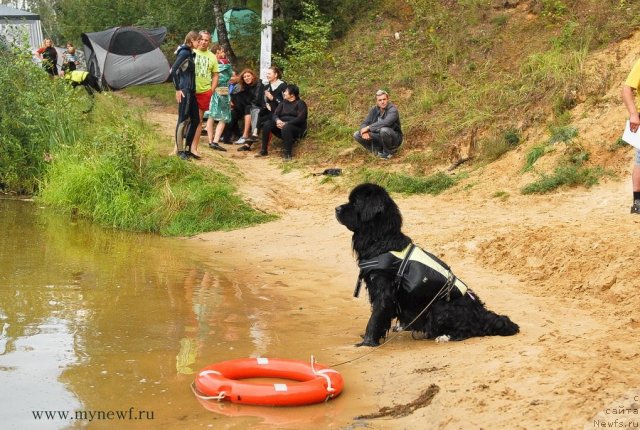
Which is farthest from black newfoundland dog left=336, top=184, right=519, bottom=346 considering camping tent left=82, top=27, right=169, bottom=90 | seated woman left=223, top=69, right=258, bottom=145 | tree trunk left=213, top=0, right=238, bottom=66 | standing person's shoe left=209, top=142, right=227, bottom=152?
camping tent left=82, top=27, right=169, bottom=90

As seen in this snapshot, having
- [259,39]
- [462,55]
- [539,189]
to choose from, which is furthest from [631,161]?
[259,39]

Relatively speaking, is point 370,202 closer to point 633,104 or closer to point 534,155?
point 633,104

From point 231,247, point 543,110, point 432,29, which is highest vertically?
point 432,29

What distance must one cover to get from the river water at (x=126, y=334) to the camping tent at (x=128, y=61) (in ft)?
51.7

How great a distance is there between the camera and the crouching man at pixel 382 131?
15.5 meters

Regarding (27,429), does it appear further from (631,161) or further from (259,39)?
(259,39)

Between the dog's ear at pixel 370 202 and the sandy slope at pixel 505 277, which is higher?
the dog's ear at pixel 370 202

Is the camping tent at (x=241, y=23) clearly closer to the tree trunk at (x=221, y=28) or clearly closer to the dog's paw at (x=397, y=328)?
the tree trunk at (x=221, y=28)

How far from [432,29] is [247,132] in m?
4.97

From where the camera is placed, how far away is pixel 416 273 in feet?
22.2

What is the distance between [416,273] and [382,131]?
29.3 ft

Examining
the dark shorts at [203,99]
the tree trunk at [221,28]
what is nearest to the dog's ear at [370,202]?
the dark shorts at [203,99]

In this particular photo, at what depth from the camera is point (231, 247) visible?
11.7 meters

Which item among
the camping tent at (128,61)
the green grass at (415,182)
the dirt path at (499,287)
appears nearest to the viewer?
the dirt path at (499,287)
